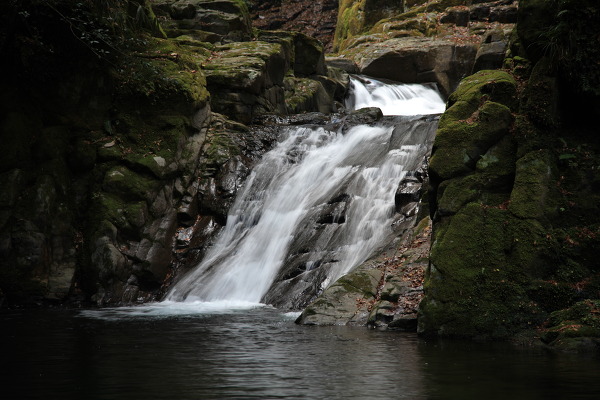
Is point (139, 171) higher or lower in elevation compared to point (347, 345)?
higher

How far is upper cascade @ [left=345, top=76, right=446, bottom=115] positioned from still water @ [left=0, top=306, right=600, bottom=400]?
54.3ft

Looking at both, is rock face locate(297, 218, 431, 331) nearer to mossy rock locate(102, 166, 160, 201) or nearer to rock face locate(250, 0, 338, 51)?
mossy rock locate(102, 166, 160, 201)

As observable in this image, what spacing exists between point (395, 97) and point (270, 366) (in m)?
20.2

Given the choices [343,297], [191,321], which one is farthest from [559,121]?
[191,321]

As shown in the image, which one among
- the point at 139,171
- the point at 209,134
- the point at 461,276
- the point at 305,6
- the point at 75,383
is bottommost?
the point at 75,383

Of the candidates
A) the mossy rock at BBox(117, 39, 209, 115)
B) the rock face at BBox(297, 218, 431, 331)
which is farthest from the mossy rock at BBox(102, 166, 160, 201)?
the rock face at BBox(297, 218, 431, 331)

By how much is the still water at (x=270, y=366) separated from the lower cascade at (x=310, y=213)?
3.14 meters

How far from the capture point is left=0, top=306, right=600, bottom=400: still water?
4902 mm

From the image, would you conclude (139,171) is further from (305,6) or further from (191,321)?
(305,6)

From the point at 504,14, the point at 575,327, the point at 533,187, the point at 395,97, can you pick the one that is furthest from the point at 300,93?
the point at 575,327

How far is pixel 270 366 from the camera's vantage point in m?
5.99

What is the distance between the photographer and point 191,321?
9633 mm

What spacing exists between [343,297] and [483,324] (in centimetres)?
247

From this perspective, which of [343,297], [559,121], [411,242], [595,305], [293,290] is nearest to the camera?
[595,305]
